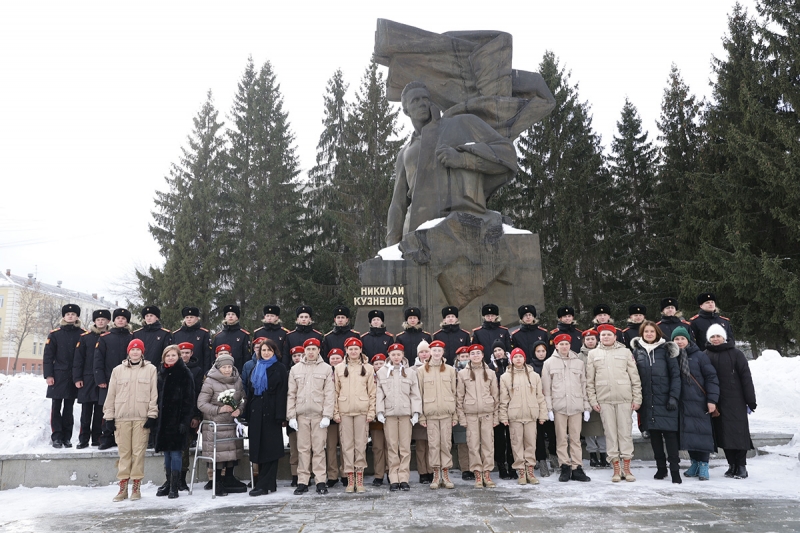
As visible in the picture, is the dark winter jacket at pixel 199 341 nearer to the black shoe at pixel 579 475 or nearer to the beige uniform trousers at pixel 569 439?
the beige uniform trousers at pixel 569 439

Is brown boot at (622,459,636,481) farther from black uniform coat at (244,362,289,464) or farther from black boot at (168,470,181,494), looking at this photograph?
black boot at (168,470,181,494)

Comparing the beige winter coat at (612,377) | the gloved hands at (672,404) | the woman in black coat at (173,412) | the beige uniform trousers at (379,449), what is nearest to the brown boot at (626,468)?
the beige winter coat at (612,377)

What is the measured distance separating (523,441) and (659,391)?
5.32ft

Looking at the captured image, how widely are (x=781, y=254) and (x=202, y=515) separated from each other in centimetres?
2155

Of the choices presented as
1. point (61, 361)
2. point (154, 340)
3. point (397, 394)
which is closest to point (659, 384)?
point (397, 394)

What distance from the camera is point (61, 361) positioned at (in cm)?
795

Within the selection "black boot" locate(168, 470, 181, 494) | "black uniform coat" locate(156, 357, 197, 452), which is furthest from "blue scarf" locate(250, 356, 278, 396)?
"black boot" locate(168, 470, 181, 494)

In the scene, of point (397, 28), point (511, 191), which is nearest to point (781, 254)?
point (511, 191)

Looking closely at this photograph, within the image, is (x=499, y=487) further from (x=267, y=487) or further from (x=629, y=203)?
(x=629, y=203)

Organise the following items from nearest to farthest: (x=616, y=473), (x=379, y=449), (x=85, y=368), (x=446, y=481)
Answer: (x=446, y=481)
(x=616, y=473)
(x=379, y=449)
(x=85, y=368)

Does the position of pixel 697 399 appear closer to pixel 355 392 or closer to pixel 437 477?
pixel 437 477

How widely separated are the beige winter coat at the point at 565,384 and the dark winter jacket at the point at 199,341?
4.35m

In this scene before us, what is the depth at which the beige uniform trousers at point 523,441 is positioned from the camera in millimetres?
6543

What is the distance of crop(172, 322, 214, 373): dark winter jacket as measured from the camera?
7.94 meters
